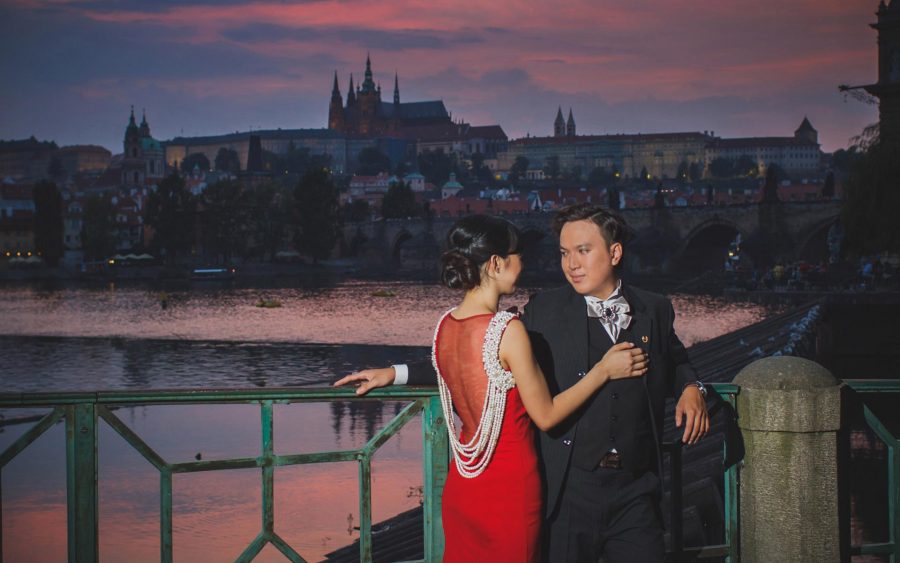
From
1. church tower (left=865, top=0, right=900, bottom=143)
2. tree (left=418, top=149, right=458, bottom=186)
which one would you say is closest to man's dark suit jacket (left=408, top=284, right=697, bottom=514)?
church tower (left=865, top=0, right=900, bottom=143)

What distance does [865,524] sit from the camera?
10.4 meters

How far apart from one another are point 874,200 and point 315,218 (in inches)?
2512

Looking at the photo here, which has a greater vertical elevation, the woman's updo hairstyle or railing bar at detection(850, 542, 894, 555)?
the woman's updo hairstyle

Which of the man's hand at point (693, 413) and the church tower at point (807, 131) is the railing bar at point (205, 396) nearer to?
the man's hand at point (693, 413)

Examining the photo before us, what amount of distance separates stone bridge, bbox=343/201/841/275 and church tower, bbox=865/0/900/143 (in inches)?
625

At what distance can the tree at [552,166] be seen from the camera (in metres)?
177

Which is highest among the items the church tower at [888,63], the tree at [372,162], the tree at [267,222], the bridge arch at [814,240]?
the tree at [372,162]

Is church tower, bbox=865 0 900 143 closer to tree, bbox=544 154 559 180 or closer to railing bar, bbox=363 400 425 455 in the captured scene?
railing bar, bbox=363 400 425 455

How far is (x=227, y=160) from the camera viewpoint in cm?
18088

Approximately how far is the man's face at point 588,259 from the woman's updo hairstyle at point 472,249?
23 cm

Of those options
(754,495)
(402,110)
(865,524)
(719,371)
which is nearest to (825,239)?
(719,371)

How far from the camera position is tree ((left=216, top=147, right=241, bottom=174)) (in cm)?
17950

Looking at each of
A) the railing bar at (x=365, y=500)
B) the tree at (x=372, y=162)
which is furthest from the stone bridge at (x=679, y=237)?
the tree at (x=372, y=162)

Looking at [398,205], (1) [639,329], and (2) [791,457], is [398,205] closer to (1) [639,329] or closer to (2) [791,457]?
(2) [791,457]
